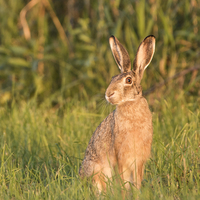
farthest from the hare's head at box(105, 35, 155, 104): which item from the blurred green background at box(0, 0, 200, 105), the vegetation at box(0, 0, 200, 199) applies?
the blurred green background at box(0, 0, 200, 105)

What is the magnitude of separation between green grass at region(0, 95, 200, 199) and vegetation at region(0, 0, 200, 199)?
0.04 feet

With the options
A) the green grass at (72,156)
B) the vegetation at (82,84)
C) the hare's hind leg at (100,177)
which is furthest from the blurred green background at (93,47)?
the hare's hind leg at (100,177)

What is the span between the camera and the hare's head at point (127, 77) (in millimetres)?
3211

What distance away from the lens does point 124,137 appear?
3195mm

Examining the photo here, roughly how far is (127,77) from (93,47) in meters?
2.98

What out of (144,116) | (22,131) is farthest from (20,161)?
(144,116)

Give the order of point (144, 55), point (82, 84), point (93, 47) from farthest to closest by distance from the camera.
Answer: point (82, 84), point (93, 47), point (144, 55)

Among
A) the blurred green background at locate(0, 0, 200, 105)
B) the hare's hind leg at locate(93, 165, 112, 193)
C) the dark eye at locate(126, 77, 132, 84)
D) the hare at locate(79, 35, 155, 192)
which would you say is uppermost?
the blurred green background at locate(0, 0, 200, 105)

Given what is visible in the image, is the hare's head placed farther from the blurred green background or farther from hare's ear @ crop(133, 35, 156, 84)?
the blurred green background

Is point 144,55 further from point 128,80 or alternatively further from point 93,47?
point 93,47

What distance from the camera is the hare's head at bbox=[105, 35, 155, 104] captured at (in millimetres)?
3211

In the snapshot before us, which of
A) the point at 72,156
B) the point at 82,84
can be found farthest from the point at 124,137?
the point at 82,84

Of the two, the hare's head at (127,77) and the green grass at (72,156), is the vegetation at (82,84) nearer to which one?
the green grass at (72,156)

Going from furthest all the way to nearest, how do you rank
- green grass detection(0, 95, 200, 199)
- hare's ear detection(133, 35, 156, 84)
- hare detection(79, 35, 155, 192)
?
hare's ear detection(133, 35, 156, 84), hare detection(79, 35, 155, 192), green grass detection(0, 95, 200, 199)
